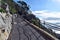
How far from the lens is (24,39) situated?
2.59 metres

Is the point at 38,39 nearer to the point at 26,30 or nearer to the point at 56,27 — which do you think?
the point at 26,30

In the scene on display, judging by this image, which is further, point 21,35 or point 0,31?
point 0,31

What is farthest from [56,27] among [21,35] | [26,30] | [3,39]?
[3,39]

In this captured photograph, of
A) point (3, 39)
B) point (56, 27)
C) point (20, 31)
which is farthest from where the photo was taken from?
point (3, 39)

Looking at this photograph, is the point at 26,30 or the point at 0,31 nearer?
the point at 26,30

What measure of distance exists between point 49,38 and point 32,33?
0.32 metres

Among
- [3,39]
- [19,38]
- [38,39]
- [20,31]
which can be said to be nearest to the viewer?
[38,39]

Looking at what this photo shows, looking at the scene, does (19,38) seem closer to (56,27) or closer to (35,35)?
(35,35)

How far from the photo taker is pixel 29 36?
2.69m

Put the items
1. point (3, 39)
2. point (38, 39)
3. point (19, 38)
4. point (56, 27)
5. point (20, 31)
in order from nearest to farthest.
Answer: point (38, 39)
point (19, 38)
point (20, 31)
point (56, 27)
point (3, 39)

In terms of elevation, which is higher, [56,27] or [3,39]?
[56,27]

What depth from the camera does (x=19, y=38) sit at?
2668 millimetres

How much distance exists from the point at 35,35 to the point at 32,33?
0.38 ft

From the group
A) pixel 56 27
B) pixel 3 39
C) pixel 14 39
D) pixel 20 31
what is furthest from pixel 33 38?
pixel 3 39
